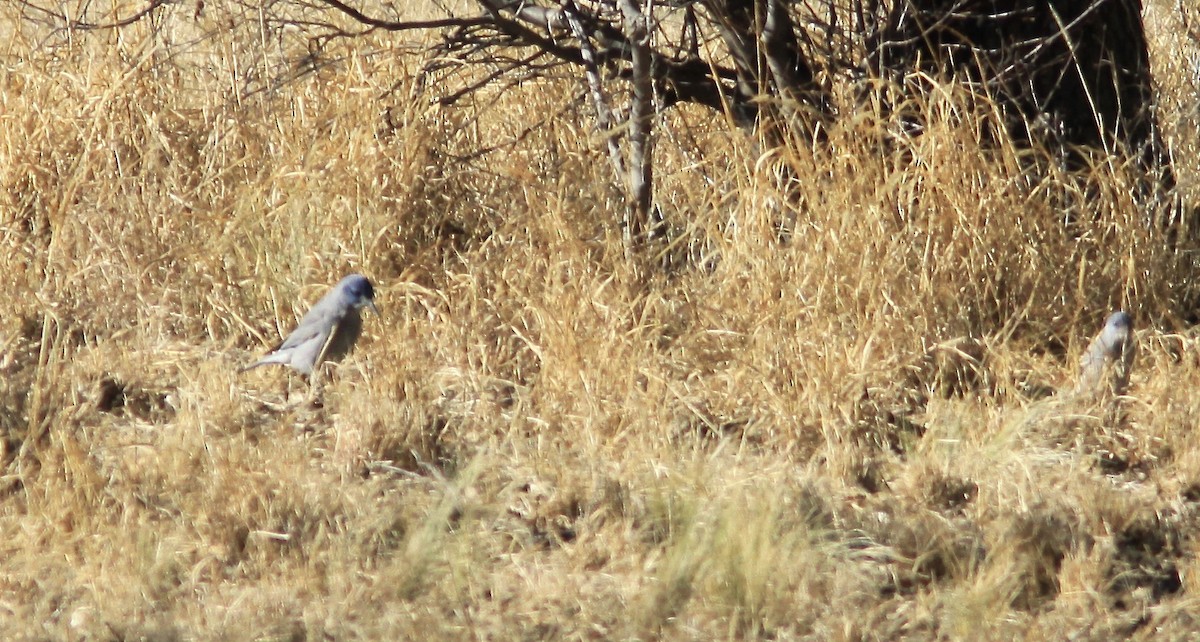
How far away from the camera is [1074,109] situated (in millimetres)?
6035

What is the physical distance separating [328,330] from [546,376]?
72 centimetres

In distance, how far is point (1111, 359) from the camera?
4.93 meters

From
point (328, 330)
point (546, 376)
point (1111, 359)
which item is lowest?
point (1111, 359)

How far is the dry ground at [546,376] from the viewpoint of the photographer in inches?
154

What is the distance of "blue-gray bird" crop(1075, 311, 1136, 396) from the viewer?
493cm

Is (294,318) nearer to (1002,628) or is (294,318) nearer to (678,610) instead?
(678,610)

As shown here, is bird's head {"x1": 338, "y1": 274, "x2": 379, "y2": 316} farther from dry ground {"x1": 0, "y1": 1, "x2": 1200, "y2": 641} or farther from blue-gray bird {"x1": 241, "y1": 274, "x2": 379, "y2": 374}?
dry ground {"x1": 0, "y1": 1, "x2": 1200, "y2": 641}

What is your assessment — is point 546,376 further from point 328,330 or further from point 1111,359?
point 1111,359

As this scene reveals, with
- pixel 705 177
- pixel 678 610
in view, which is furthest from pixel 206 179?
pixel 678 610

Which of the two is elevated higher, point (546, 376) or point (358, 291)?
point (358, 291)

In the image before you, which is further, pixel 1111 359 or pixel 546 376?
pixel 546 376

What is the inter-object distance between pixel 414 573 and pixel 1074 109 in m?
3.42

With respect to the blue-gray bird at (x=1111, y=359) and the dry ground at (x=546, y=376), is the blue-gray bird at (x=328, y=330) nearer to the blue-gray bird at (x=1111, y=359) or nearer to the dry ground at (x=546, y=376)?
the dry ground at (x=546, y=376)

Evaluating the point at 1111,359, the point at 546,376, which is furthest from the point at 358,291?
the point at 1111,359
